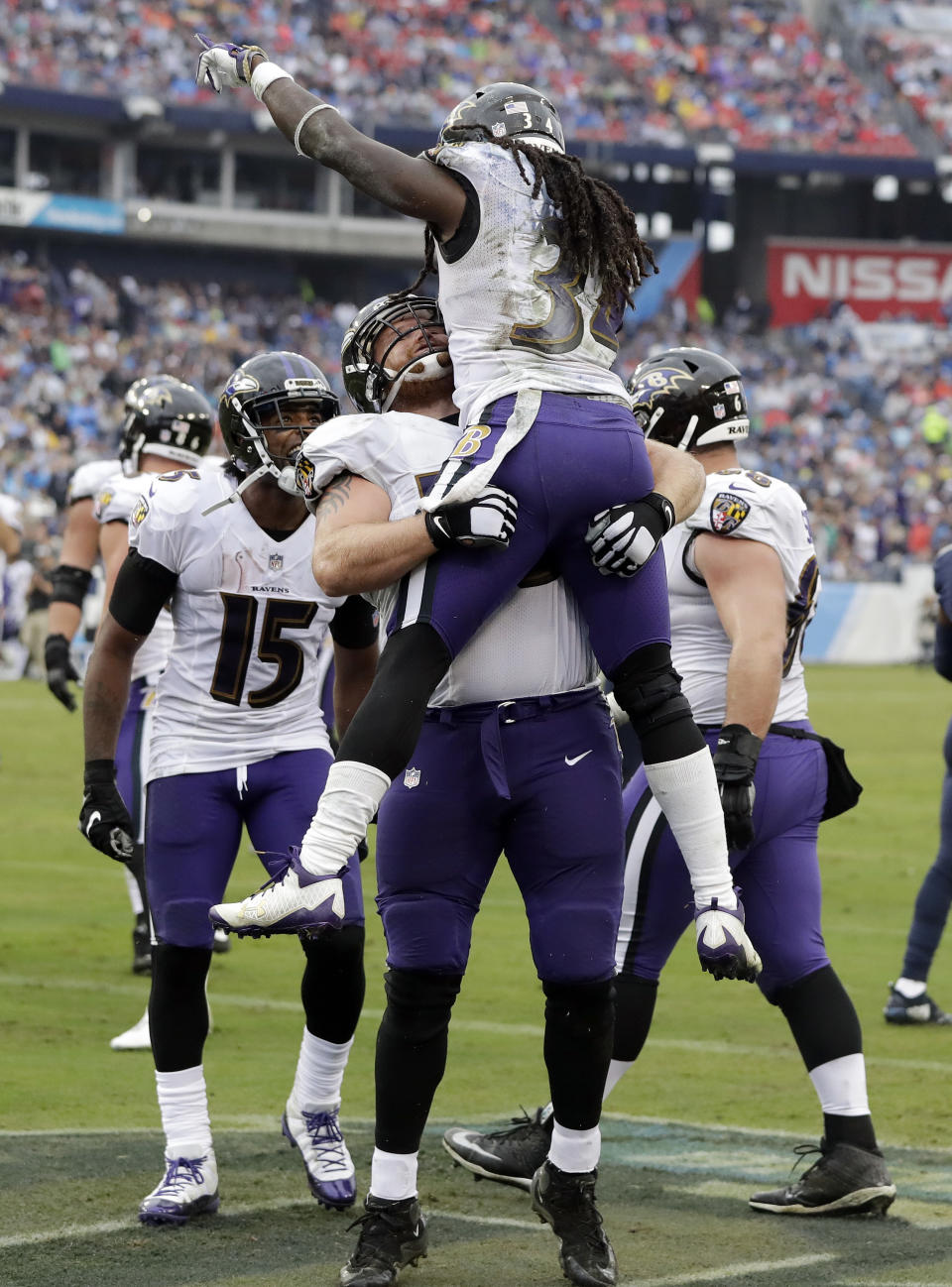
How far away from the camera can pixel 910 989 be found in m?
6.93

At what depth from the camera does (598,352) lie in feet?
12.6

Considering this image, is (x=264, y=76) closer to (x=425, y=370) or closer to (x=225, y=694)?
(x=425, y=370)

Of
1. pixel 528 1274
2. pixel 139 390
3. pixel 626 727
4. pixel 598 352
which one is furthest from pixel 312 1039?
pixel 139 390

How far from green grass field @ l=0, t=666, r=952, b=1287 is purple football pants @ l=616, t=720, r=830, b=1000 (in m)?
0.58

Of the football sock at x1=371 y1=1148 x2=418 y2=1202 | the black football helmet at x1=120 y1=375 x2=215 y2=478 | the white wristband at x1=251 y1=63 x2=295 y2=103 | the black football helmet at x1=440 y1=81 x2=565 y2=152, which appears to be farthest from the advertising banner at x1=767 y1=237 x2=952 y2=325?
the football sock at x1=371 y1=1148 x2=418 y2=1202

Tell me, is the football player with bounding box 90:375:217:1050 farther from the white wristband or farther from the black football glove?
the black football glove

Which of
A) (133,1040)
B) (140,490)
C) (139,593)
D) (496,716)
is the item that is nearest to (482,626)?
(496,716)

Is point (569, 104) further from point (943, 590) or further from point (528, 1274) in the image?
point (528, 1274)

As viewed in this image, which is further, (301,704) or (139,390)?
(139,390)

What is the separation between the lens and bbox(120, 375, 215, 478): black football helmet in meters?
7.02

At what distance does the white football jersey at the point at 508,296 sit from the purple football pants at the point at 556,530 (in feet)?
0.24

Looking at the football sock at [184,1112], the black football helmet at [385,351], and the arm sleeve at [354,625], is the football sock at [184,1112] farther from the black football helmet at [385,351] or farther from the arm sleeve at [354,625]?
the black football helmet at [385,351]

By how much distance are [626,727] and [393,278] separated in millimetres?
37862

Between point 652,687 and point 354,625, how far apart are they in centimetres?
130
